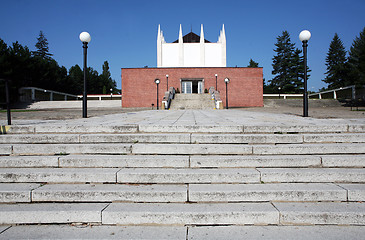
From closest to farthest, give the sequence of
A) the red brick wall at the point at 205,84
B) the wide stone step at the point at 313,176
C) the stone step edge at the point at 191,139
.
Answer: the wide stone step at the point at 313,176
the stone step edge at the point at 191,139
the red brick wall at the point at 205,84

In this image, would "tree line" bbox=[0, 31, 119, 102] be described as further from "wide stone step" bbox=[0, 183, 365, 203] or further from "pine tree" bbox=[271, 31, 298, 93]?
"pine tree" bbox=[271, 31, 298, 93]

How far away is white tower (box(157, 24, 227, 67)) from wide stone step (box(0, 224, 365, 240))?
4183 cm

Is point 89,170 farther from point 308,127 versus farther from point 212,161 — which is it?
point 308,127

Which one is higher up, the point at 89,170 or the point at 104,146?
the point at 104,146

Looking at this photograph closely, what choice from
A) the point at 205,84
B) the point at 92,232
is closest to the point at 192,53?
the point at 205,84

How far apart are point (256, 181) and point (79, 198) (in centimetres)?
236

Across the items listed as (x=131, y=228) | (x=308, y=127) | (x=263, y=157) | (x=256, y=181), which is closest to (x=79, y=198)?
(x=131, y=228)

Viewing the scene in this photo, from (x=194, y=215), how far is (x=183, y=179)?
2.17 feet

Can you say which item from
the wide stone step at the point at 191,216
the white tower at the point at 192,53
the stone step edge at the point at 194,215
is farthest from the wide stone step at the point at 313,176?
the white tower at the point at 192,53

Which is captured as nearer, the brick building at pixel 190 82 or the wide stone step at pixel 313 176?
the wide stone step at pixel 313 176

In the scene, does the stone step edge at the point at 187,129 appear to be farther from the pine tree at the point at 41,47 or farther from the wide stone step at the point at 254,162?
the pine tree at the point at 41,47

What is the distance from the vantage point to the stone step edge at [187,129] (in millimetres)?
4359

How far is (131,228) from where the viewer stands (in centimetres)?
235

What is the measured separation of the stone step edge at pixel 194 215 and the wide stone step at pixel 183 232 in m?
0.06
